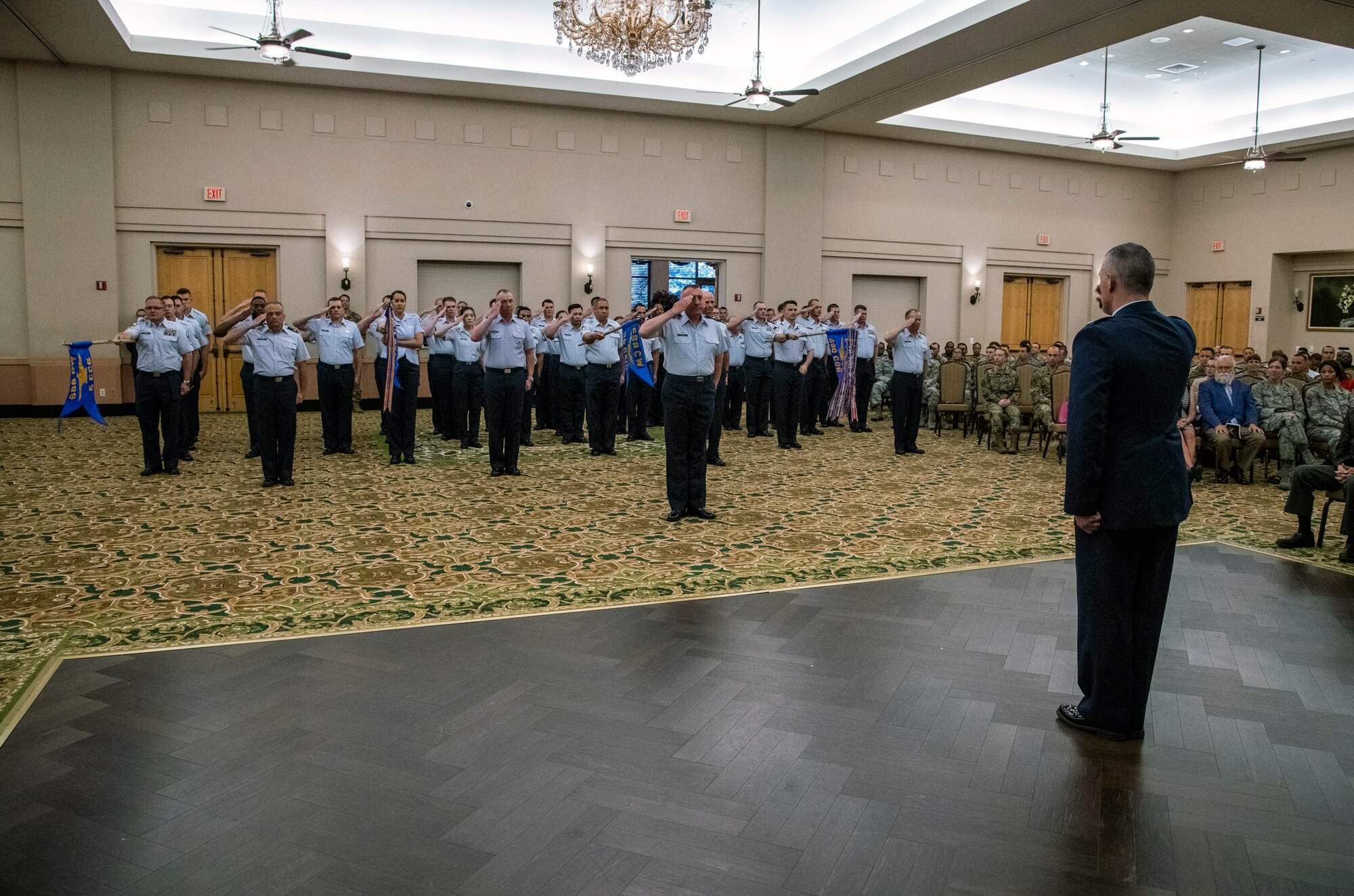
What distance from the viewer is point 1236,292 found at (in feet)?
68.0

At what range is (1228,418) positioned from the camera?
966 centimetres

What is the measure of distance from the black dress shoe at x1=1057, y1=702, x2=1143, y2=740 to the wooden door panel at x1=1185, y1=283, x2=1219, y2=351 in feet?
66.7

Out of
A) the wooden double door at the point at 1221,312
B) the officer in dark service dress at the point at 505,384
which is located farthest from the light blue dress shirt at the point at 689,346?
the wooden double door at the point at 1221,312

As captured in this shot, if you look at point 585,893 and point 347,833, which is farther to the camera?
point 347,833

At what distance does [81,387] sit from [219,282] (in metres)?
4.02

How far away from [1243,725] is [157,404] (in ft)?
29.6

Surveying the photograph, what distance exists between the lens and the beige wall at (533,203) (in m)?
14.3

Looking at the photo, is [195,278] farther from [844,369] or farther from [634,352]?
[844,369]

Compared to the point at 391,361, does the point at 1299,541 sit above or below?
below

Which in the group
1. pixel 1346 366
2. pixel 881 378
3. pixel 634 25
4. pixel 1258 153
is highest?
pixel 634 25

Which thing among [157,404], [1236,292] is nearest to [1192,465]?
[157,404]

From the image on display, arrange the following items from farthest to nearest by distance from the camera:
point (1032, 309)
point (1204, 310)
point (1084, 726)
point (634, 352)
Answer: point (1204, 310), point (1032, 309), point (634, 352), point (1084, 726)

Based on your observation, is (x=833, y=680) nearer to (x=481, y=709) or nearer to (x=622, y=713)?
(x=622, y=713)

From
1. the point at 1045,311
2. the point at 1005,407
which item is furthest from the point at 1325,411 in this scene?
the point at 1045,311
